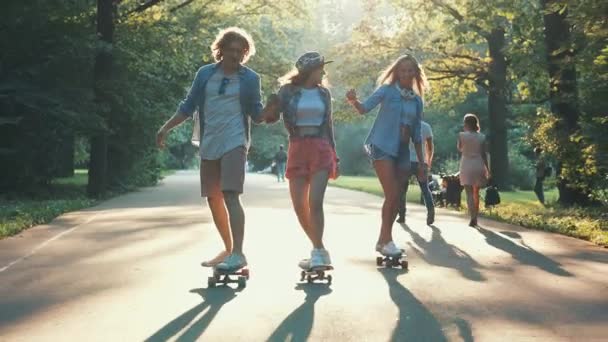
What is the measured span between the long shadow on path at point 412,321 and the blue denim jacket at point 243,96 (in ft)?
5.85

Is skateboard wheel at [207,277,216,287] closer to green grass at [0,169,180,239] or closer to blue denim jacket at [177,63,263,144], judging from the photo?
blue denim jacket at [177,63,263,144]

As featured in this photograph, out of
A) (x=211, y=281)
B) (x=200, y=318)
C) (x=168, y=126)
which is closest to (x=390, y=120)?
(x=168, y=126)

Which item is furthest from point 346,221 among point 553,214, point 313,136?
point 313,136

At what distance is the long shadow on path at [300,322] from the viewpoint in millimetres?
6016

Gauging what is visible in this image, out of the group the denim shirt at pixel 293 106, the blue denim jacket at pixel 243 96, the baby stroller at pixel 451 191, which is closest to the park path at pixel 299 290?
the denim shirt at pixel 293 106

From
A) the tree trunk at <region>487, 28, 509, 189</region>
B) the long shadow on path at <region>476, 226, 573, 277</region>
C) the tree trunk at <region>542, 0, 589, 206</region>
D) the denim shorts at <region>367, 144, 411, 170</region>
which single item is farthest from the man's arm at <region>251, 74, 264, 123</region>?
the tree trunk at <region>487, 28, 509, 189</region>

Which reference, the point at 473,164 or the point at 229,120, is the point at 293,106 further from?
the point at 473,164

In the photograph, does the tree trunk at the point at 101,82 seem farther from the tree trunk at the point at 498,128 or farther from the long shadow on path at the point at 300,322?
the long shadow on path at the point at 300,322

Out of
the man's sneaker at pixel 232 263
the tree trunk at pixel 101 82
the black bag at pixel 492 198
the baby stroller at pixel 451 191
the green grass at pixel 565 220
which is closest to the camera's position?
the man's sneaker at pixel 232 263

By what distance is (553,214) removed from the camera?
17594 mm

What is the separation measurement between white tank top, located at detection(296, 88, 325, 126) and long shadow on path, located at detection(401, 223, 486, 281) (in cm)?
193

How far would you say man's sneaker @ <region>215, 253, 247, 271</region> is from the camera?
8.00m

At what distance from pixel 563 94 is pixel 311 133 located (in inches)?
434

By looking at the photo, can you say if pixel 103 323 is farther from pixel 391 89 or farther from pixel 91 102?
pixel 91 102
